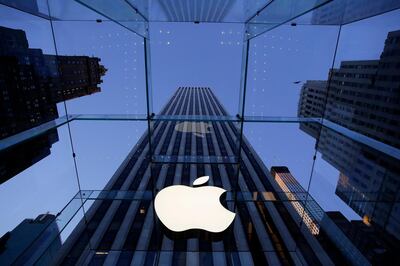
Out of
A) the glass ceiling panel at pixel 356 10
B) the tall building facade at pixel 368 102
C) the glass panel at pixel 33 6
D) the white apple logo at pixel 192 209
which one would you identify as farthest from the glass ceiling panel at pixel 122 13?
the tall building facade at pixel 368 102

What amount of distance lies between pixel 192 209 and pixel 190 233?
45 centimetres

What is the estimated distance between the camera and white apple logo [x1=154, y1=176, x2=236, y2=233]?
3.48 metres

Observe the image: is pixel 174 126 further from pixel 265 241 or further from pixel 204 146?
pixel 265 241

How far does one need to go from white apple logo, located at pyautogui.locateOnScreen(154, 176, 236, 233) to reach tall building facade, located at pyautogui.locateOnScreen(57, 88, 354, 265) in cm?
17

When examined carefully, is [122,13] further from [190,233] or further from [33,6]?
[190,233]

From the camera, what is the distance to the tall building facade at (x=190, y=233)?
5855 millimetres

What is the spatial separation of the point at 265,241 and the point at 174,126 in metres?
37.1

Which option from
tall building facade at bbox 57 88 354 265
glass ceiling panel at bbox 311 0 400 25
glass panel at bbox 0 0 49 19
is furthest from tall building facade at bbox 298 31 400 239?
glass panel at bbox 0 0 49 19

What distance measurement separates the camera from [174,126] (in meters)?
49.6

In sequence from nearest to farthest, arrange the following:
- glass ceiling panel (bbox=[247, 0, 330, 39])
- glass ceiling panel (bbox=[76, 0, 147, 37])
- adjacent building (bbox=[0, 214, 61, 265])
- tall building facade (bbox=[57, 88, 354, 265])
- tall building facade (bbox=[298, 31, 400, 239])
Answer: glass ceiling panel (bbox=[76, 0, 147, 37])
glass ceiling panel (bbox=[247, 0, 330, 39])
adjacent building (bbox=[0, 214, 61, 265])
tall building facade (bbox=[57, 88, 354, 265])
tall building facade (bbox=[298, 31, 400, 239])

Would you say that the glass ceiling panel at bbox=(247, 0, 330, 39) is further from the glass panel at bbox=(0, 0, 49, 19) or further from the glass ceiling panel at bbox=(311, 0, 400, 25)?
the glass panel at bbox=(0, 0, 49, 19)

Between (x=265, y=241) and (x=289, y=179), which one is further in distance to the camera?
(x=289, y=179)

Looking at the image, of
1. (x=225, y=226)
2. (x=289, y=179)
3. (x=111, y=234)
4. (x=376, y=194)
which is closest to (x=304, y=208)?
(x=376, y=194)

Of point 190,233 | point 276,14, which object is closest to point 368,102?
point 276,14
